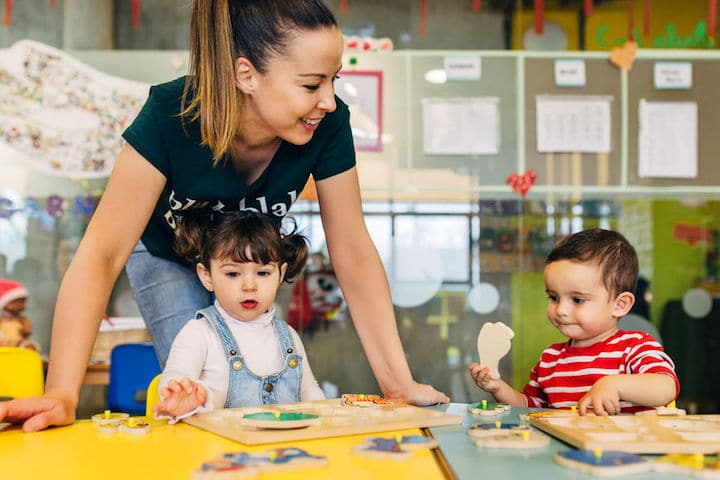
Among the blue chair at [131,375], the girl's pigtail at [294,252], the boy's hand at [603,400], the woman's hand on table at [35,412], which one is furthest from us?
the blue chair at [131,375]

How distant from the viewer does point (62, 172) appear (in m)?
3.23

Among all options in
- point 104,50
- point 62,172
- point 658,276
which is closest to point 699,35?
point 658,276

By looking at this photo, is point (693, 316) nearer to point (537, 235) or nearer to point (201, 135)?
point (537, 235)

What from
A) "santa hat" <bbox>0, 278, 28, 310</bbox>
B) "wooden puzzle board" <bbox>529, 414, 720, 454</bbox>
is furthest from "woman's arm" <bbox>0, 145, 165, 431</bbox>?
"santa hat" <bbox>0, 278, 28, 310</bbox>

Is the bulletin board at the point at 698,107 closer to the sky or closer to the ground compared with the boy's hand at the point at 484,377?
closer to the sky

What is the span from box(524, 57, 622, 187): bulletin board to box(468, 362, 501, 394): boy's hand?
7.10 ft

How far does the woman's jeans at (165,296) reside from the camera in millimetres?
1506

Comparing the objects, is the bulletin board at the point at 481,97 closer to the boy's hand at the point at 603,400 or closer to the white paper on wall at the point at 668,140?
the white paper on wall at the point at 668,140

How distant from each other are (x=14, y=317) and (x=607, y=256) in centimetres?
251

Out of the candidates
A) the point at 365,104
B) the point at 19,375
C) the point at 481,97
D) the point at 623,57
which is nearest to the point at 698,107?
the point at 623,57

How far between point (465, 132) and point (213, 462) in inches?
110

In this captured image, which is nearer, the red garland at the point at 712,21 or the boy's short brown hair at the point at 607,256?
the boy's short brown hair at the point at 607,256

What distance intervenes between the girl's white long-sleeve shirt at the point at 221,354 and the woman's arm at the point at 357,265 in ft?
0.42

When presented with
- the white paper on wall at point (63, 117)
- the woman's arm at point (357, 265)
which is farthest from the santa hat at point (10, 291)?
the woman's arm at point (357, 265)
